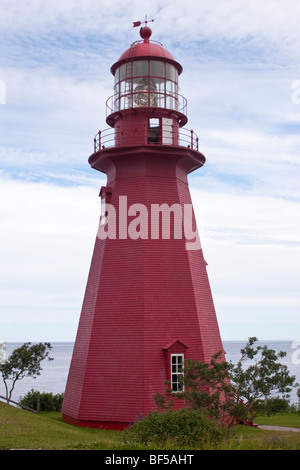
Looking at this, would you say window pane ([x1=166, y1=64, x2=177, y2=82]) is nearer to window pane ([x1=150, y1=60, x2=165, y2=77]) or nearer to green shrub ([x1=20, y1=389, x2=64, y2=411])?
window pane ([x1=150, y1=60, x2=165, y2=77])

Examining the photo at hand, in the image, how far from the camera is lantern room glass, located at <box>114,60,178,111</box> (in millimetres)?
20125

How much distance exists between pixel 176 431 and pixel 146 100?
12.6 metres

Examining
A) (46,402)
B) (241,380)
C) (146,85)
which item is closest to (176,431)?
(241,380)

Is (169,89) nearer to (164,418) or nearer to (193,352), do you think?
(193,352)

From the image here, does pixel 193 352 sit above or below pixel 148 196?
below

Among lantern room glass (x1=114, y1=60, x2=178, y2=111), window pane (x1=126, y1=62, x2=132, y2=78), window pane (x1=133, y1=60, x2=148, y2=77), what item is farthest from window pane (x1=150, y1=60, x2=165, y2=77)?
window pane (x1=126, y1=62, x2=132, y2=78)

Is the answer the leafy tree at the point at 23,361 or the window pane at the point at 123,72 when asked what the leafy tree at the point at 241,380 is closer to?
the window pane at the point at 123,72

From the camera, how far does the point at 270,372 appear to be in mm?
15469

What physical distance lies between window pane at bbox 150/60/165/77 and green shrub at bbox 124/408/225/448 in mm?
12913

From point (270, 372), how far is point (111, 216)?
798cm

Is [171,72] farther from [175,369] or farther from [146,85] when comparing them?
[175,369]

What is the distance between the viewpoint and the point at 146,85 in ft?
66.2
